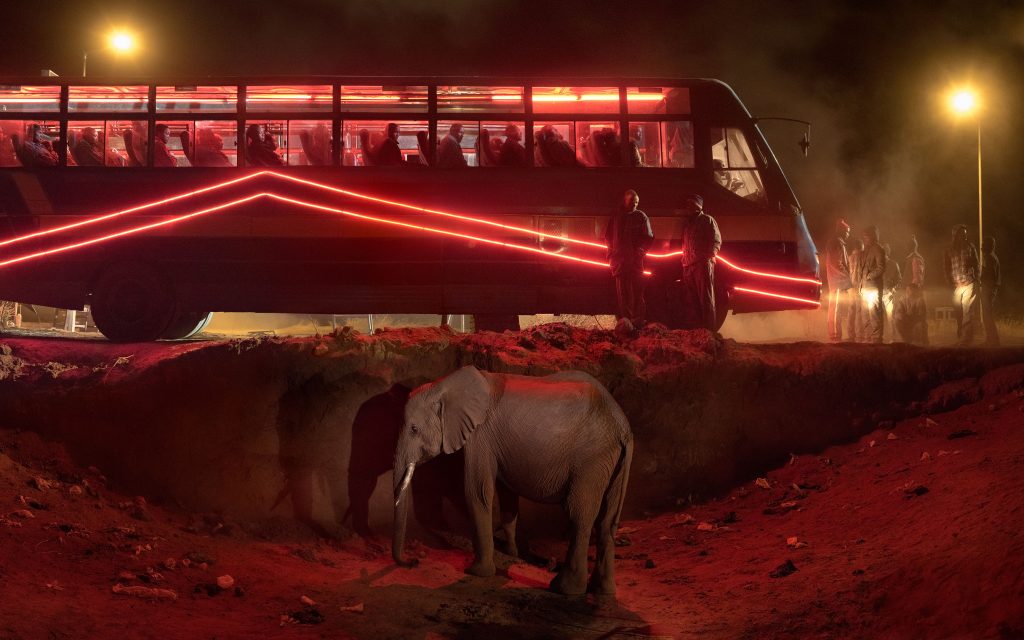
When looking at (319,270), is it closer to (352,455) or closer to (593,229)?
(593,229)

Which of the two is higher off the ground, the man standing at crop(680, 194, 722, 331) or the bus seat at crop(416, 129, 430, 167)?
the bus seat at crop(416, 129, 430, 167)

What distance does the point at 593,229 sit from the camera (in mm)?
12477

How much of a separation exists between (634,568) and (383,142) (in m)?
7.05

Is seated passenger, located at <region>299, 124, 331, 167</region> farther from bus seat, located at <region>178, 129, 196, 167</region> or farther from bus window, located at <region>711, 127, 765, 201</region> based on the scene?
bus window, located at <region>711, 127, 765, 201</region>

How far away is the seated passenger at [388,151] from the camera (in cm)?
1262

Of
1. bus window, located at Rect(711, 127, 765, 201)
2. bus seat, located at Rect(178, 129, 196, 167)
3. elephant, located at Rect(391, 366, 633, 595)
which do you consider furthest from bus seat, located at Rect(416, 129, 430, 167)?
elephant, located at Rect(391, 366, 633, 595)

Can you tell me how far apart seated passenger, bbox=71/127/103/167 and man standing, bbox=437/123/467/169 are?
459 cm

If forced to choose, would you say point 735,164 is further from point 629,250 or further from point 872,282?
point 872,282

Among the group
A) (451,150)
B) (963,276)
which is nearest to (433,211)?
(451,150)

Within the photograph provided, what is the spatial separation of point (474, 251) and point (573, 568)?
19.3 feet

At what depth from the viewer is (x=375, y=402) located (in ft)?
28.4

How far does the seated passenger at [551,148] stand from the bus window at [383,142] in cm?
155

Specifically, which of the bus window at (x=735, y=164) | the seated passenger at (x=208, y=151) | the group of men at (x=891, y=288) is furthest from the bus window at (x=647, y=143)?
the seated passenger at (x=208, y=151)

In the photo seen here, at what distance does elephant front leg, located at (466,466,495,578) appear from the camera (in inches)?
296
